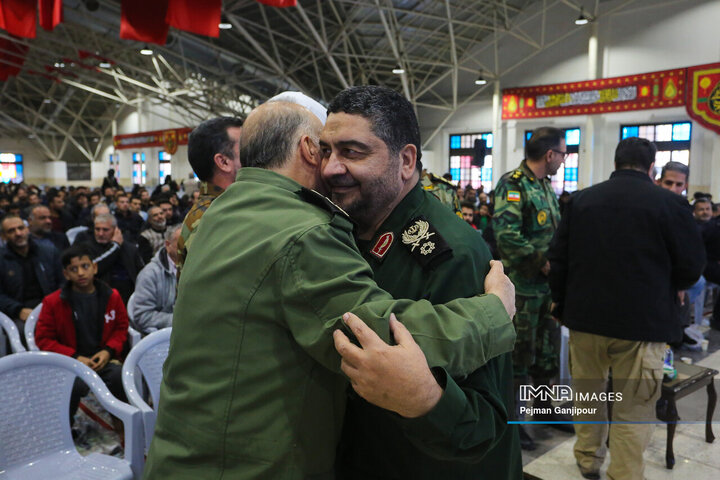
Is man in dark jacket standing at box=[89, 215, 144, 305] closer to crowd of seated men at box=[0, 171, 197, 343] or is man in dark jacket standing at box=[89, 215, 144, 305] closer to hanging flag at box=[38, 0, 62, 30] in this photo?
crowd of seated men at box=[0, 171, 197, 343]

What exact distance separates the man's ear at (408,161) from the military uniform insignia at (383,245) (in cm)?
14

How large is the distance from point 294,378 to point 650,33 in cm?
1455

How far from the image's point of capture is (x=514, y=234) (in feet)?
10.2

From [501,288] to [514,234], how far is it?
2.11m

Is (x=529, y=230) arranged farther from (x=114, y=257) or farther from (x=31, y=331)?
(x=114, y=257)

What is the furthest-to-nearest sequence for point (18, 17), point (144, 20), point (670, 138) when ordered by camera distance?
point (670, 138)
point (18, 17)
point (144, 20)

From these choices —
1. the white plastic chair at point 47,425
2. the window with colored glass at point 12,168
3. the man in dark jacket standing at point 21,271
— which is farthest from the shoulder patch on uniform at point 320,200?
the window with colored glass at point 12,168

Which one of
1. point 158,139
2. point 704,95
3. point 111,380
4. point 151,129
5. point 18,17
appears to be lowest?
point 111,380

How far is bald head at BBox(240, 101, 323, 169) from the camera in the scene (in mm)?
1165

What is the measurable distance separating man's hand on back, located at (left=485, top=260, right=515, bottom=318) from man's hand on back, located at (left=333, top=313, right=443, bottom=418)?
265mm

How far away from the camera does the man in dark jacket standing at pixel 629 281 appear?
2305mm

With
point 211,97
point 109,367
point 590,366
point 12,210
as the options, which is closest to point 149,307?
point 109,367

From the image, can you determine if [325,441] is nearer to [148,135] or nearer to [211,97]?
[211,97]

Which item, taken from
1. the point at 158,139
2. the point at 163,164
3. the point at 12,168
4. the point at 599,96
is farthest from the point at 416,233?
the point at 12,168
